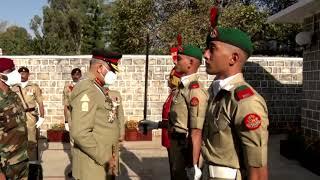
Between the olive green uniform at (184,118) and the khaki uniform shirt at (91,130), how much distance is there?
818 millimetres

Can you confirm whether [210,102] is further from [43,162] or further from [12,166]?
[43,162]

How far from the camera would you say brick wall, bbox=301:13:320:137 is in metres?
8.86

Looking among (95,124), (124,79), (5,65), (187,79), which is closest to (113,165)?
(95,124)

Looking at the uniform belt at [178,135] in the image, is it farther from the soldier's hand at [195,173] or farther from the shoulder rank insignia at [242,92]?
the shoulder rank insignia at [242,92]

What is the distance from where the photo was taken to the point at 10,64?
15.3 feet

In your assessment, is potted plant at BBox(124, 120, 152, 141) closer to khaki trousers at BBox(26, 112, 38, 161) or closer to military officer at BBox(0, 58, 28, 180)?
khaki trousers at BBox(26, 112, 38, 161)

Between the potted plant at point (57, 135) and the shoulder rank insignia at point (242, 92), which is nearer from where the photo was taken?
the shoulder rank insignia at point (242, 92)

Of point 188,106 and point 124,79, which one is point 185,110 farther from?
point 124,79

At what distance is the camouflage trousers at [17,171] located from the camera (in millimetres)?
4277

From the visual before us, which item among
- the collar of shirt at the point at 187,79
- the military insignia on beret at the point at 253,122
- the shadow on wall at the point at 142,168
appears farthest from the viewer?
the shadow on wall at the point at 142,168

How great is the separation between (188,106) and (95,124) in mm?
1157

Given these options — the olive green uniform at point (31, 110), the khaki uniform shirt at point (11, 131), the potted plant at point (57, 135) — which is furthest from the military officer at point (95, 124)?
the potted plant at point (57, 135)

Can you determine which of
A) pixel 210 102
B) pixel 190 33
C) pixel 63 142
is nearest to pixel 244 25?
pixel 190 33

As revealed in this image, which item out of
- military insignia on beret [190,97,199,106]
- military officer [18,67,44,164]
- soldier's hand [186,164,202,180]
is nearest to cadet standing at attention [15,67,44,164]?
military officer [18,67,44,164]
